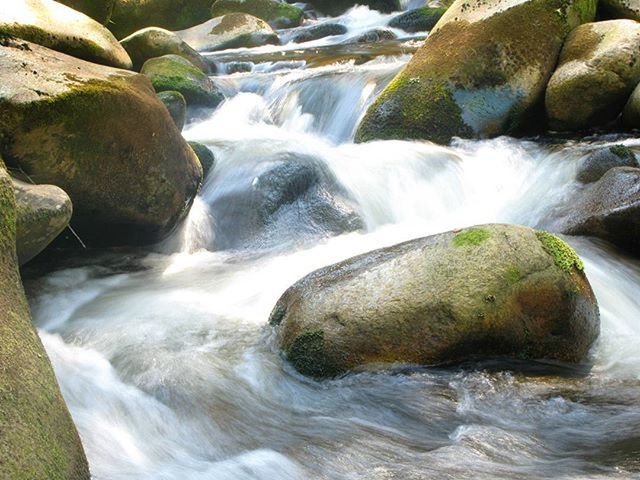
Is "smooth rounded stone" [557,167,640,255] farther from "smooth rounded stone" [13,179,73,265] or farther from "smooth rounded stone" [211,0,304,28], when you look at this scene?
"smooth rounded stone" [211,0,304,28]

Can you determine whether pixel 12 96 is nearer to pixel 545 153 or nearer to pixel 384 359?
pixel 384 359

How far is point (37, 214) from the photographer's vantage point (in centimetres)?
484

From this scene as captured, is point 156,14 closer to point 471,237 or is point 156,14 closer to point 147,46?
point 147,46

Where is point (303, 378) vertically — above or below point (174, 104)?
below

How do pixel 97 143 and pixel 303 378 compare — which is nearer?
pixel 303 378

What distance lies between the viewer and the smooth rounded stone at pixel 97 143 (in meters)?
5.38

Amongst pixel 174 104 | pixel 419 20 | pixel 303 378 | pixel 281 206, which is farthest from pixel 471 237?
pixel 419 20

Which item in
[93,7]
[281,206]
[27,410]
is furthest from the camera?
A: [93,7]

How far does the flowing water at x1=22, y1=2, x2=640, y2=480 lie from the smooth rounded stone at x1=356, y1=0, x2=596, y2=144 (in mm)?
823

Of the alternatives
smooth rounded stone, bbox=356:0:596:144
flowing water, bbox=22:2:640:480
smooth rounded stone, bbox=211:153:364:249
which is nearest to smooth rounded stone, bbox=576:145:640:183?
flowing water, bbox=22:2:640:480

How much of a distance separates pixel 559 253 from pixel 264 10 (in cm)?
1892

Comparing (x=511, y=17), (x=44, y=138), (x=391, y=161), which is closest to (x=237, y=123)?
(x=391, y=161)

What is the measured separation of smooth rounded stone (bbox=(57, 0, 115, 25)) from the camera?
11.0 m

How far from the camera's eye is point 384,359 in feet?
14.3
